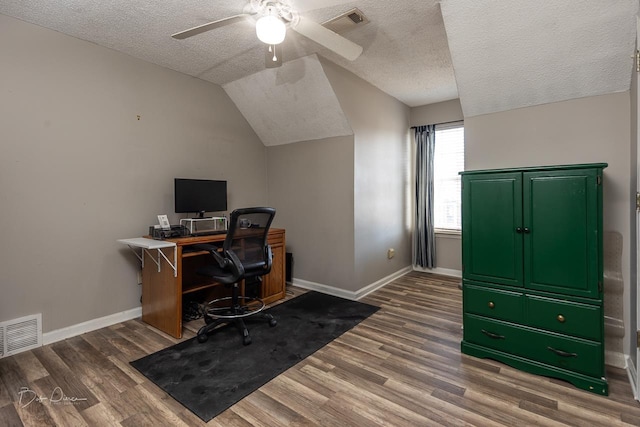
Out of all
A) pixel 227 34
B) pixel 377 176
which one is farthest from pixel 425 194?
pixel 227 34

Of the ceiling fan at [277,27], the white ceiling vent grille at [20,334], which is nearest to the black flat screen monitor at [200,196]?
the white ceiling vent grille at [20,334]

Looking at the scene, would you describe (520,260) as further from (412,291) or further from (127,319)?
(127,319)

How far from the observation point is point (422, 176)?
4551 mm

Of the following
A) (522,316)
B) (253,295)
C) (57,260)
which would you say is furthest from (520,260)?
(57,260)

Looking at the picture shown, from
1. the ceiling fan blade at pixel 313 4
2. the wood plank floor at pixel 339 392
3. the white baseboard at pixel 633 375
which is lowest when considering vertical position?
the wood plank floor at pixel 339 392

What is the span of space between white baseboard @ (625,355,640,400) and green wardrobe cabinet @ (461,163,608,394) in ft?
0.52

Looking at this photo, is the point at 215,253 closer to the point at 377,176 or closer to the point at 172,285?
the point at 172,285

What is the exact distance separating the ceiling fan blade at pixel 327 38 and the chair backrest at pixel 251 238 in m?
1.28

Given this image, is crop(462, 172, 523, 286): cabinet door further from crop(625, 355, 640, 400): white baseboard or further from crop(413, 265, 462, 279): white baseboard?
crop(413, 265, 462, 279): white baseboard

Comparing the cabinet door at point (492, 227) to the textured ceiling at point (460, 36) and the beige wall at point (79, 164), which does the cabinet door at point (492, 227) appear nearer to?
the textured ceiling at point (460, 36)

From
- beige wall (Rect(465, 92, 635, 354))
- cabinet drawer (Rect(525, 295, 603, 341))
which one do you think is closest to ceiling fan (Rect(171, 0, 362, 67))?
beige wall (Rect(465, 92, 635, 354))

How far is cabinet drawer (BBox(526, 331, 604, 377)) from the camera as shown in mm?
1798

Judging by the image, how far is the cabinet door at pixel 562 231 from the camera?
181 centimetres

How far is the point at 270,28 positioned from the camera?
1797 millimetres
